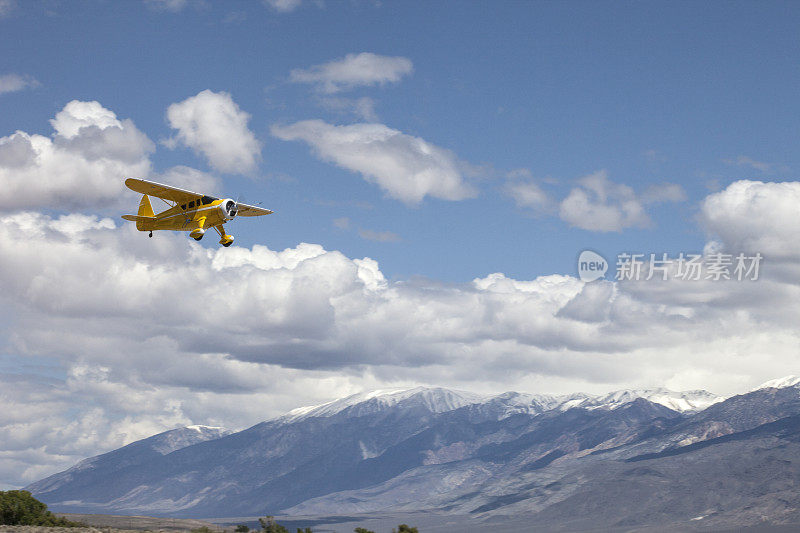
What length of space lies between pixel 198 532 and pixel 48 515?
30.0 meters

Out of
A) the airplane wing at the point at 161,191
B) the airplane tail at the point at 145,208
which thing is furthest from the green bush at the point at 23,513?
the airplane wing at the point at 161,191

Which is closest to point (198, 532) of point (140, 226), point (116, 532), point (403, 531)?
point (116, 532)

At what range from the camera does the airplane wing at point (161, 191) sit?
5266 inches

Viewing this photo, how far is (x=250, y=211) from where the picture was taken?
479 ft

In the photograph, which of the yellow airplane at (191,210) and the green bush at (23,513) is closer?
the yellow airplane at (191,210)

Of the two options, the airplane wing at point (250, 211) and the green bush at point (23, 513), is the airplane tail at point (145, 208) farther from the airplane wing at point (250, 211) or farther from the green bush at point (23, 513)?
the green bush at point (23, 513)

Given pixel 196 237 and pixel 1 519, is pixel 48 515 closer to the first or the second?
pixel 1 519

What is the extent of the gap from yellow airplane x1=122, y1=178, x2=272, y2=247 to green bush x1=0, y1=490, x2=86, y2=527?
204ft

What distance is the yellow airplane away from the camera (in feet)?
435

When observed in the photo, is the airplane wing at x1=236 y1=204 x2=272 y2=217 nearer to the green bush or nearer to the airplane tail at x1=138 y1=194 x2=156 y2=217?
the airplane tail at x1=138 y1=194 x2=156 y2=217

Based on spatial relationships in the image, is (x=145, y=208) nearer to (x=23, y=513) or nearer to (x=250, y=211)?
(x=250, y=211)

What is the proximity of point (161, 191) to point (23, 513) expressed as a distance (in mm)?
73895

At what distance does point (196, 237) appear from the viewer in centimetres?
13275

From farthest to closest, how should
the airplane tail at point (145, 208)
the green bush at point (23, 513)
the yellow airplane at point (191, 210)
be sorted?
the green bush at point (23, 513) < the airplane tail at point (145, 208) < the yellow airplane at point (191, 210)
